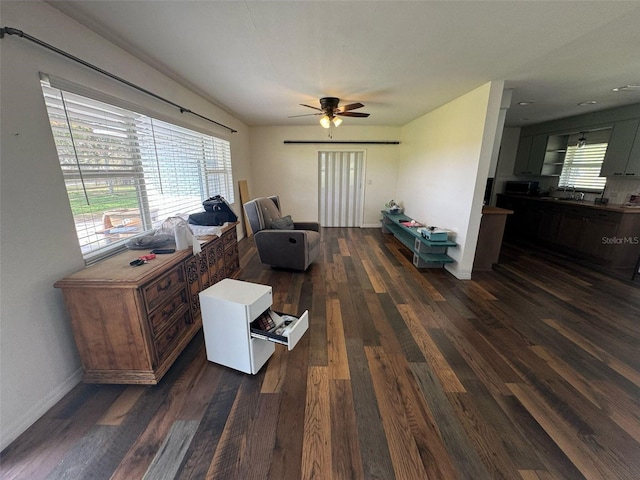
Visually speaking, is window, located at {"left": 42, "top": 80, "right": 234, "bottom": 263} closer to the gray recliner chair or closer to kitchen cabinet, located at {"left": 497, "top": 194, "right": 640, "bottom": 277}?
the gray recliner chair

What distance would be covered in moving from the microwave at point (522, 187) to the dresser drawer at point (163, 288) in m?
6.36

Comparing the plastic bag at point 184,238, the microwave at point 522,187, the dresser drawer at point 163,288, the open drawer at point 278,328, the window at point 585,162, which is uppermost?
the window at point 585,162

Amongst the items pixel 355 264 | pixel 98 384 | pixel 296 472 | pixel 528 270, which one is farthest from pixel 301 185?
pixel 296 472

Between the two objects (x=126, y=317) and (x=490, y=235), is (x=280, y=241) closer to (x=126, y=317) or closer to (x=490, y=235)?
(x=126, y=317)

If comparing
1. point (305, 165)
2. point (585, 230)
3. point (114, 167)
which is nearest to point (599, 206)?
point (585, 230)

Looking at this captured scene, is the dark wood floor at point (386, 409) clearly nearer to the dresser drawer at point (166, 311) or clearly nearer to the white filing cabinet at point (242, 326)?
the white filing cabinet at point (242, 326)

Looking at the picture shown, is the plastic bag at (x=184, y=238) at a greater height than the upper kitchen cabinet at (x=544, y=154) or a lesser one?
lesser

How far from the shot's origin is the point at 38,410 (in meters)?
1.38

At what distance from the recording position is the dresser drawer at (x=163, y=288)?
5.00ft

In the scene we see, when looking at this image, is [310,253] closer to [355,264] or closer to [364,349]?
[355,264]

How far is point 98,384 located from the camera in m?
1.60

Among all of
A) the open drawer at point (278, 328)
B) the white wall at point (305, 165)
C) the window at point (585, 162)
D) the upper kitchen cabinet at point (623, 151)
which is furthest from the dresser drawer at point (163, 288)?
the window at point (585, 162)

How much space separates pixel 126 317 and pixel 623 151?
626 cm

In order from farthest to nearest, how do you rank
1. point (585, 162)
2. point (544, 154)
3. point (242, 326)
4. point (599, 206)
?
point (544, 154)
point (585, 162)
point (599, 206)
point (242, 326)
